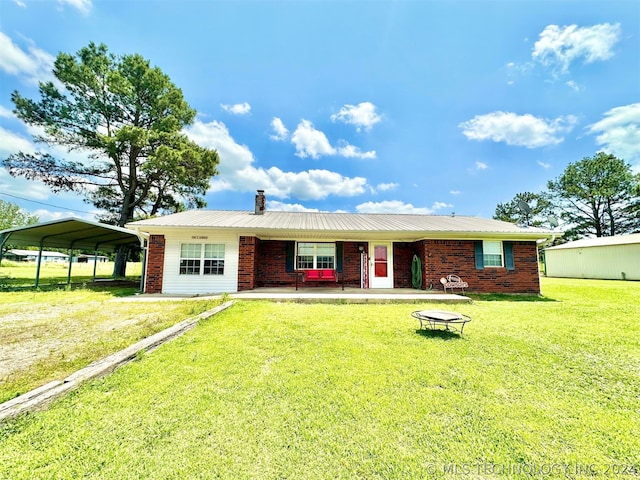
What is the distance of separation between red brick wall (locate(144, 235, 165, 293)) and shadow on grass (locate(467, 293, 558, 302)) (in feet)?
37.7

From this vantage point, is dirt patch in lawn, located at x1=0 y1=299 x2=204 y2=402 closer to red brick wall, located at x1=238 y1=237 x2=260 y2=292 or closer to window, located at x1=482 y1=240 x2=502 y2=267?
red brick wall, located at x1=238 y1=237 x2=260 y2=292

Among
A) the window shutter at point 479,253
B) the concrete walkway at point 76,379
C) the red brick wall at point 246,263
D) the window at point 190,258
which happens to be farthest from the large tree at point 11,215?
the window shutter at point 479,253

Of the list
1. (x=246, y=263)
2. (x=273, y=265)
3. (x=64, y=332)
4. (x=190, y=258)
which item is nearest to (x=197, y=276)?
(x=190, y=258)

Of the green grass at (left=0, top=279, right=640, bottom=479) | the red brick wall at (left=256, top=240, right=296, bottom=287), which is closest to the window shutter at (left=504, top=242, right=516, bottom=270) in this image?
the green grass at (left=0, top=279, right=640, bottom=479)

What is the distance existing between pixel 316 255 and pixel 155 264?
629cm

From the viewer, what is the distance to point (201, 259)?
32.8 ft

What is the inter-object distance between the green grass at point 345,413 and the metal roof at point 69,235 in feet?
28.6

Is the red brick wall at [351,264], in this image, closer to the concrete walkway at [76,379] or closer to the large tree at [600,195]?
the concrete walkway at [76,379]

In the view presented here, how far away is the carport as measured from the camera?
10023mm

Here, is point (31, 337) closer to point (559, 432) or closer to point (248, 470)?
point (248, 470)

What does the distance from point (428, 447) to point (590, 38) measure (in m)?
15.6

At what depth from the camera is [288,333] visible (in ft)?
16.2

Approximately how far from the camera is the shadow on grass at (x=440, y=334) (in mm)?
4785

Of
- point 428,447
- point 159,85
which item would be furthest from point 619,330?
point 159,85
